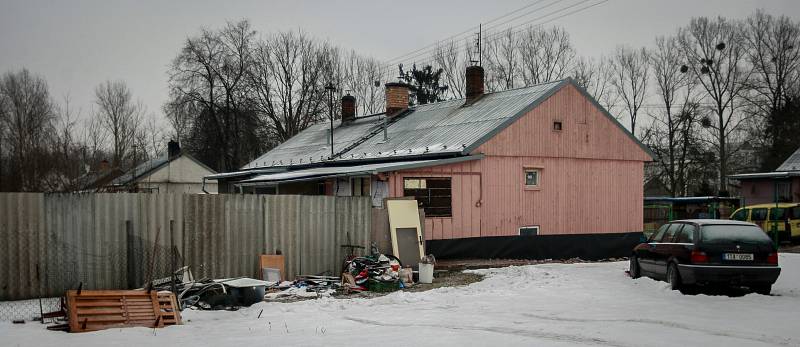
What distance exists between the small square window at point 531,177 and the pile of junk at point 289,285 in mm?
7422

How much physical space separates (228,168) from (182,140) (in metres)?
6.06

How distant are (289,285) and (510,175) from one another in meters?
9.60

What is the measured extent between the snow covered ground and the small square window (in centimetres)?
796

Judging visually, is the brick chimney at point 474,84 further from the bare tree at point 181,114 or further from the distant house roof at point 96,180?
the bare tree at point 181,114

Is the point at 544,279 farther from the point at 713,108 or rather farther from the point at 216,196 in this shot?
the point at 713,108

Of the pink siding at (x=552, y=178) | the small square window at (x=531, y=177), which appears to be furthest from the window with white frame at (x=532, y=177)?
the pink siding at (x=552, y=178)

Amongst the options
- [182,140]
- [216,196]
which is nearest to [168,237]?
[216,196]

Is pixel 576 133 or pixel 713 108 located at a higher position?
pixel 713 108

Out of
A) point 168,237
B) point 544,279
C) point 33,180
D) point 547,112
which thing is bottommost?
point 544,279

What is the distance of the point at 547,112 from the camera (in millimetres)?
22953

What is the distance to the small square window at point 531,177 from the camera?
22516mm

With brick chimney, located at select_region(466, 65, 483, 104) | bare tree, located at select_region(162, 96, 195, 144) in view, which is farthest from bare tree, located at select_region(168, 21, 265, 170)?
brick chimney, located at select_region(466, 65, 483, 104)

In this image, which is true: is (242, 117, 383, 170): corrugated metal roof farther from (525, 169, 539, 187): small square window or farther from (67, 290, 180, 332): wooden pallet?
(67, 290, 180, 332): wooden pallet

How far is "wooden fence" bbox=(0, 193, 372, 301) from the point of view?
12156 mm
